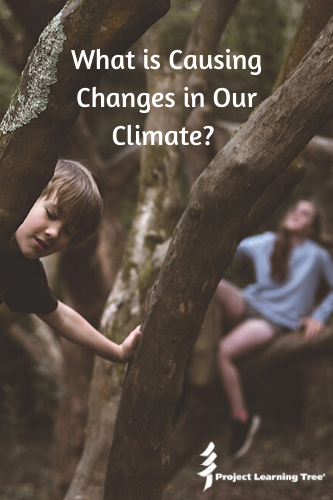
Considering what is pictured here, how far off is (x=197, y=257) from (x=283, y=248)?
2.71 metres

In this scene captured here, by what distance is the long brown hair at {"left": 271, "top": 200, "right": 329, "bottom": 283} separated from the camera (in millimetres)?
4273

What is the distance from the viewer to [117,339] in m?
2.59

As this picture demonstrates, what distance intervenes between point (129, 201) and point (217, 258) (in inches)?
211

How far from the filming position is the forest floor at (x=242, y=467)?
462 centimetres

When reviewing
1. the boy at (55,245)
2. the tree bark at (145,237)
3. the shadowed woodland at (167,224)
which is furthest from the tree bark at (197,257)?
the tree bark at (145,237)

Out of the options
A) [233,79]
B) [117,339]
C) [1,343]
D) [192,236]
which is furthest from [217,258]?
[1,343]

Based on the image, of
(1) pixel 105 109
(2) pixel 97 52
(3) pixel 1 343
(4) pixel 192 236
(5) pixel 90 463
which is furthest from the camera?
(3) pixel 1 343

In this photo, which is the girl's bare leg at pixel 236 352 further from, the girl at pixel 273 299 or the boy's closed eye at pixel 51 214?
the boy's closed eye at pixel 51 214

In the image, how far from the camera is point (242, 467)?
19.0ft

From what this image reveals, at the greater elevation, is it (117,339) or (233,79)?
(233,79)

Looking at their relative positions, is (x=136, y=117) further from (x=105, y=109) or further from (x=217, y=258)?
(x=217, y=258)

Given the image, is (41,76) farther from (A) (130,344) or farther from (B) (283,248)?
(B) (283,248)

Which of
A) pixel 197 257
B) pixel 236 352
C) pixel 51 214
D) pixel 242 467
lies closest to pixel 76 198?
pixel 51 214

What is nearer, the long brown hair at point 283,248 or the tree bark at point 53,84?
the tree bark at point 53,84
